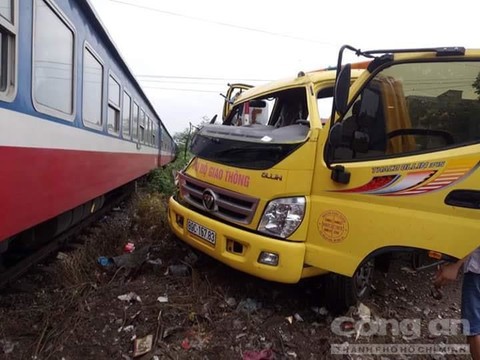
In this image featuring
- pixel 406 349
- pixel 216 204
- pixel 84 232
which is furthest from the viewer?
pixel 84 232

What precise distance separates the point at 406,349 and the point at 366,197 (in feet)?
4.24

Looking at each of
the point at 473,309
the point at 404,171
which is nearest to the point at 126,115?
the point at 404,171

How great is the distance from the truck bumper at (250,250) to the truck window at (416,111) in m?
0.84

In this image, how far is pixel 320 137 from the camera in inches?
119

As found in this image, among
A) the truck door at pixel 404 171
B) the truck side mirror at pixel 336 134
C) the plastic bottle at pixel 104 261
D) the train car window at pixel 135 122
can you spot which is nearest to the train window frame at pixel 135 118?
the train car window at pixel 135 122

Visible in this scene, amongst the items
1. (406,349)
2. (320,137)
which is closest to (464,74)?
(320,137)

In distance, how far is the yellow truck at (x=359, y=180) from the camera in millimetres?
2568

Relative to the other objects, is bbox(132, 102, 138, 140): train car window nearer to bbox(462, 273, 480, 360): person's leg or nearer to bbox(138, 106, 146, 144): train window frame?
bbox(138, 106, 146, 144): train window frame

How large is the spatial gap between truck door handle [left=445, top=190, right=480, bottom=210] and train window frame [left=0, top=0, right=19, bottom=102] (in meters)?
2.92

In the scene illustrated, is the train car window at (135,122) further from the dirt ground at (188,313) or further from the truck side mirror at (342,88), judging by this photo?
the truck side mirror at (342,88)

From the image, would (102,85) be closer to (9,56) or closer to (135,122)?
(9,56)

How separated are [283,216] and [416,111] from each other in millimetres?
1307

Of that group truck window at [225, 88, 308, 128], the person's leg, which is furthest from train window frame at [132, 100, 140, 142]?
the person's leg

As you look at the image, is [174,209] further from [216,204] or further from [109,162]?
[109,162]
